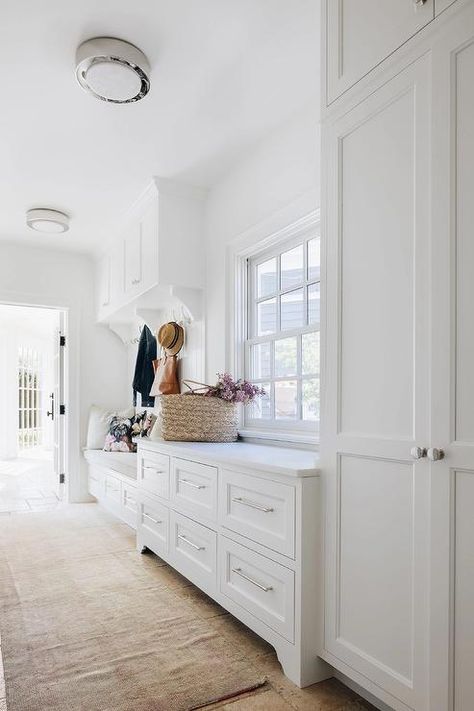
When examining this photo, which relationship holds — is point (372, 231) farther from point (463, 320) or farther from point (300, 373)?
point (300, 373)

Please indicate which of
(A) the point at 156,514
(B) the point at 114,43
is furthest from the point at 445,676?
(B) the point at 114,43

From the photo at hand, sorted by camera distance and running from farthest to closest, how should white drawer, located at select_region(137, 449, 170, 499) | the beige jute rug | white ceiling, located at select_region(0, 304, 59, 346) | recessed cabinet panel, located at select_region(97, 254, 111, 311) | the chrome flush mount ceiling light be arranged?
1. white ceiling, located at select_region(0, 304, 59, 346)
2. recessed cabinet panel, located at select_region(97, 254, 111, 311)
3. white drawer, located at select_region(137, 449, 170, 499)
4. the chrome flush mount ceiling light
5. the beige jute rug

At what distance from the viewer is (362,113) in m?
1.70

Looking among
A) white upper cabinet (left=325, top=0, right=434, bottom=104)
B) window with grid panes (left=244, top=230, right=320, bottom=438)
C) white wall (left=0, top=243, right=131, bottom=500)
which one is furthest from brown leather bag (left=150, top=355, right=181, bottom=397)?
white upper cabinet (left=325, top=0, right=434, bottom=104)

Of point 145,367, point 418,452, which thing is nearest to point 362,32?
point 418,452

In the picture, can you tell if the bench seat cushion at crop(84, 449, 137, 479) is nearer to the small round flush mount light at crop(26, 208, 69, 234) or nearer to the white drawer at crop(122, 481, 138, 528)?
the white drawer at crop(122, 481, 138, 528)

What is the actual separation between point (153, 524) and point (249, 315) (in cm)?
143

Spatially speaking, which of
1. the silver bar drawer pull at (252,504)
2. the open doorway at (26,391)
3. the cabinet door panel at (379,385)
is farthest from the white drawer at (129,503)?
the open doorway at (26,391)

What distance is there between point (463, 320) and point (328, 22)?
3.97 ft

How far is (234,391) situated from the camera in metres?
3.07

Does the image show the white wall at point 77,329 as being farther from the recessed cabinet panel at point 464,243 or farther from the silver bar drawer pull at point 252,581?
the recessed cabinet panel at point 464,243

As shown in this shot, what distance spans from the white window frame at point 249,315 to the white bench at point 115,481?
1.16 metres

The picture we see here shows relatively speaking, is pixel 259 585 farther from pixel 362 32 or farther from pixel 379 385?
pixel 362 32

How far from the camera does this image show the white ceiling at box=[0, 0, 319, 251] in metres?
2.01
